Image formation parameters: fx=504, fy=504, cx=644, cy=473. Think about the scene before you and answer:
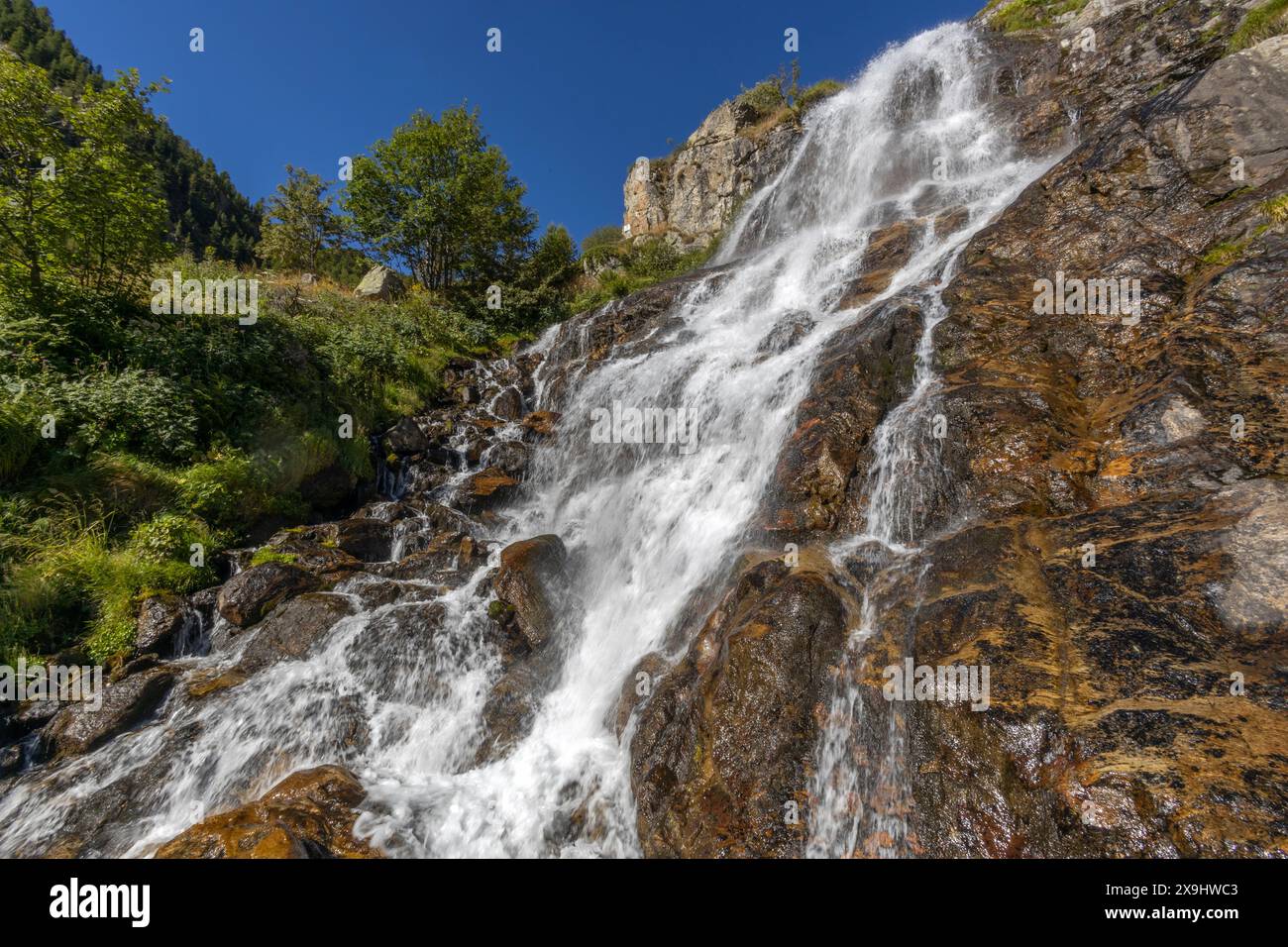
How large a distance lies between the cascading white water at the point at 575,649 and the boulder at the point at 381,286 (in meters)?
12.8

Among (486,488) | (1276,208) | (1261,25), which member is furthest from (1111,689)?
(1261,25)

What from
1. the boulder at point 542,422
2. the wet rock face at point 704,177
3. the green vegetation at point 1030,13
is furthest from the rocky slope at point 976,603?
the wet rock face at point 704,177

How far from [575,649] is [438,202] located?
23.0 m

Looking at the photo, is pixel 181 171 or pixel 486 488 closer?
pixel 486 488

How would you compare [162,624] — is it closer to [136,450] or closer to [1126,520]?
[136,450]

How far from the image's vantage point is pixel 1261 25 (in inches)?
474

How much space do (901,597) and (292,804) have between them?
23.5ft

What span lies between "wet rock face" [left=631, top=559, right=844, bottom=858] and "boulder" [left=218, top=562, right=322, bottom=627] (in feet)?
22.6

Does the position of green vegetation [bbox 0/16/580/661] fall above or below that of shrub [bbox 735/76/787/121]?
below

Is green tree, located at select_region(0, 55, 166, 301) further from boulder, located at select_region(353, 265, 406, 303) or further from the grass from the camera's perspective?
boulder, located at select_region(353, 265, 406, 303)

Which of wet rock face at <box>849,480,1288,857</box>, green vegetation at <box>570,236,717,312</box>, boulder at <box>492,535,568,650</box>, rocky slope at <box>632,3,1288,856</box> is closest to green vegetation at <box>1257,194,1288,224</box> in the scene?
rocky slope at <box>632,3,1288,856</box>

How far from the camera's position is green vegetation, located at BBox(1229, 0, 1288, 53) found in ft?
37.2

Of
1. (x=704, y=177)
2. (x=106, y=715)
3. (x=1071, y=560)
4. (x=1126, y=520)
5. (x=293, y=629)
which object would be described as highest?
(x=704, y=177)
